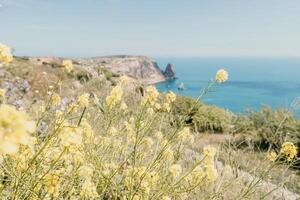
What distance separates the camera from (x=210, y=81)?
2502 mm

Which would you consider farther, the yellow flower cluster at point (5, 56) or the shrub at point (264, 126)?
the shrub at point (264, 126)

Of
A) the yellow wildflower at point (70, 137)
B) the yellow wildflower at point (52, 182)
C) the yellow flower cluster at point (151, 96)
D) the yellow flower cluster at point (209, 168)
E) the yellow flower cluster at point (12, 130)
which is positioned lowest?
the yellow flower cluster at point (209, 168)

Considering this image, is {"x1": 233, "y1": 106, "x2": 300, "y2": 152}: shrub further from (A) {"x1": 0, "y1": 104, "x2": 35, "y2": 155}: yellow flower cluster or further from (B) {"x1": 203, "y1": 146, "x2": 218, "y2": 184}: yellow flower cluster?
(A) {"x1": 0, "y1": 104, "x2": 35, "y2": 155}: yellow flower cluster

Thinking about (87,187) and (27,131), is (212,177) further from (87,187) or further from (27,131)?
(27,131)

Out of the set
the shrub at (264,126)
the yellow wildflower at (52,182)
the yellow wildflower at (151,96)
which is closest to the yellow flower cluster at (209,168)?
the yellow wildflower at (151,96)

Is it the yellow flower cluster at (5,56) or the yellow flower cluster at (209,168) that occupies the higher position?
the yellow flower cluster at (5,56)

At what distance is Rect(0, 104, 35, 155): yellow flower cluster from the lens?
66 cm

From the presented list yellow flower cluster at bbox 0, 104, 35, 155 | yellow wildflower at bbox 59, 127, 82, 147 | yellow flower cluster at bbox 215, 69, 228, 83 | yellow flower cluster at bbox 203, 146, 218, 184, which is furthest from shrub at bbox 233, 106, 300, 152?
yellow flower cluster at bbox 0, 104, 35, 155

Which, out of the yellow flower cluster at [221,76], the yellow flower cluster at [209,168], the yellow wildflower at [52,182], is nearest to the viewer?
the yellow wildflower at [52,182]

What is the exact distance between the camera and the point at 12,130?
0.67 meters

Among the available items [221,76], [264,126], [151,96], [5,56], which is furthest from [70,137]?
[264,126]

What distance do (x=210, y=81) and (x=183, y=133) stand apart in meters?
0.73

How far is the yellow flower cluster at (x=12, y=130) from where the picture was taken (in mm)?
656

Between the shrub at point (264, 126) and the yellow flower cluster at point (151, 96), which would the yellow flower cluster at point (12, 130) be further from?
the shrub at point (264, 126)
